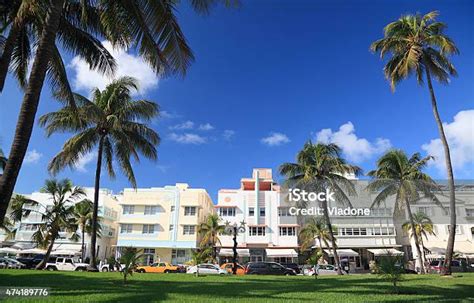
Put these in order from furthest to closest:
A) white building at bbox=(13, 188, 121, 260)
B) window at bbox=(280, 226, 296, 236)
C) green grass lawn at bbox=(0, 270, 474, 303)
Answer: white building at bbox=(13, 188, 121, 260) < window at bbox=(280, 226, 296, 236) < green grass lawn at bbox=(0, 270, 474, 303)

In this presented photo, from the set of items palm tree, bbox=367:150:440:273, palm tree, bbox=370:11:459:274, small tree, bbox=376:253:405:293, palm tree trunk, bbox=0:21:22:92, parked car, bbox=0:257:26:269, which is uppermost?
palm tree, bbox=370:11:459:274

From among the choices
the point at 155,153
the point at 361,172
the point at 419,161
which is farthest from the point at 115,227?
the point at 419,161

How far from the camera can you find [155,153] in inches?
1072

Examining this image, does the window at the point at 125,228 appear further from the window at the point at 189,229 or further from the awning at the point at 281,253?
the awning at the point at 281,253

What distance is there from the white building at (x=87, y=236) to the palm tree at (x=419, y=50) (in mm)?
42400

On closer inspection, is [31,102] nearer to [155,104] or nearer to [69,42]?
[69,42]

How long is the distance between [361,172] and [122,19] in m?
30.4

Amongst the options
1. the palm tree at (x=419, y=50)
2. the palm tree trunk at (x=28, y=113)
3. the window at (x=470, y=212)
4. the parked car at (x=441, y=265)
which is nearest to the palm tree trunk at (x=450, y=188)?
the palm tree at (x=419, y=50)

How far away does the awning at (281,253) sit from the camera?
147 feet

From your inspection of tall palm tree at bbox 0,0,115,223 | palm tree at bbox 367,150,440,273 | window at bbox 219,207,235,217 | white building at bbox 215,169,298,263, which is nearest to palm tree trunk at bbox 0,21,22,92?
tall palm tree at bbox 0,0,115,223

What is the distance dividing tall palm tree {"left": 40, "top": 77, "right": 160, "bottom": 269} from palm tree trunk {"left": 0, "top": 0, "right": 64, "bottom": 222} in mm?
16583

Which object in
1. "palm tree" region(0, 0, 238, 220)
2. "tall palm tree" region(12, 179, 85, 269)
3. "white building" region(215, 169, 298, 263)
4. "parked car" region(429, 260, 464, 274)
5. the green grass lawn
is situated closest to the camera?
"palm tree" region(0, 0, 238, 220)

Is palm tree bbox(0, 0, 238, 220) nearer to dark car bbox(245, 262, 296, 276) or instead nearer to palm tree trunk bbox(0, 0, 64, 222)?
palm tree trunk bbox(0, 0, 64, 222)

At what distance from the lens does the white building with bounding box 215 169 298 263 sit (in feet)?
152
